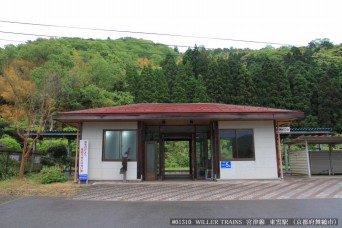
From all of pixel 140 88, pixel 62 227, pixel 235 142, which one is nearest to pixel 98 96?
pixel 140 88

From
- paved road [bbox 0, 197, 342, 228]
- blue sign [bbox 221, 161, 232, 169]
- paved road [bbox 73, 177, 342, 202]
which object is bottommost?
paved road [bbox 0, 197, 342, 228]

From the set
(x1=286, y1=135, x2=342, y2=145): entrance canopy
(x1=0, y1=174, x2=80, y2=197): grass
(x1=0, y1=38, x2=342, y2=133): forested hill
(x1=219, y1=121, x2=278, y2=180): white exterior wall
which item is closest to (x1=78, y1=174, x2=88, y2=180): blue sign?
(x1=0, y1=174, x2=80, y2=197): grass

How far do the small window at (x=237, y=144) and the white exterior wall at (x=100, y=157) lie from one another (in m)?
3.49

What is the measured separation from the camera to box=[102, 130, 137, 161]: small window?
11.3 meters

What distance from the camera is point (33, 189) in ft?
29.7

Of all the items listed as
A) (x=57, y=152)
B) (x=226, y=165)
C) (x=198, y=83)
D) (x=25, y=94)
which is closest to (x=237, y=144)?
(x=226, y=165)

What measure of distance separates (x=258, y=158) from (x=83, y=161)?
261 inches

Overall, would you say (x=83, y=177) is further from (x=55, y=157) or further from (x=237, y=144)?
(x=237, y=144)

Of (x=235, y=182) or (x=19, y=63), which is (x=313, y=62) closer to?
(x=235, y=182)

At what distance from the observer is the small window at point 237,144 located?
1132 cm

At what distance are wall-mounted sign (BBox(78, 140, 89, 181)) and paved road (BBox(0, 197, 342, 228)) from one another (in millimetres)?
3061

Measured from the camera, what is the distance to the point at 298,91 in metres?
30.3

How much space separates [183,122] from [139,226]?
7.62 m

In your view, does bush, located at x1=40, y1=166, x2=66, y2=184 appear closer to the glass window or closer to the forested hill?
the glass window
